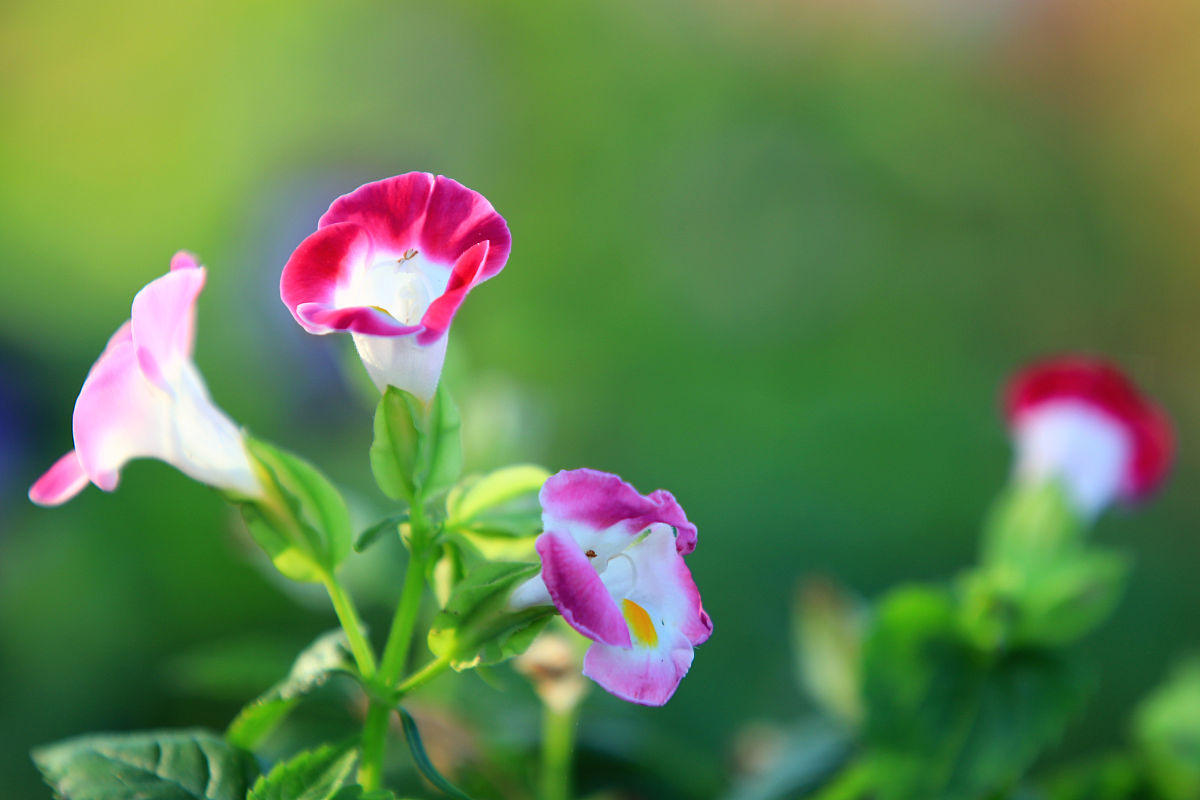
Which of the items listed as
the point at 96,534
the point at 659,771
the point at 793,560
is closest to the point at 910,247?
the point at 793,560

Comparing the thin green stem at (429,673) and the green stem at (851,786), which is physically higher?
the green stem at (851,786)

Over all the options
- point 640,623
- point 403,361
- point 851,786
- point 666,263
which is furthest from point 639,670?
point 666,263

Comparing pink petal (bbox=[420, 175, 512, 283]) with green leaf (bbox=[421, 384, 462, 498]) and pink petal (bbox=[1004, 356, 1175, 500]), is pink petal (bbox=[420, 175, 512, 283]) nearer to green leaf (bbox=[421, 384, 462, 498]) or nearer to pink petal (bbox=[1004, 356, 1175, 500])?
green leaf (bbox=[421, 384, 462, 498])

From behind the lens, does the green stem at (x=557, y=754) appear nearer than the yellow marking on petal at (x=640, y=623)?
No

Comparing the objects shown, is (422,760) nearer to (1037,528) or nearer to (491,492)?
(491,492)

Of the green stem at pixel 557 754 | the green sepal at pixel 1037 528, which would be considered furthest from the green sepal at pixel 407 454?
the green sepal at pixel 1037 528

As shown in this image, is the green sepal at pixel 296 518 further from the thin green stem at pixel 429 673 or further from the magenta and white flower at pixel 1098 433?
the magenta and white flower at pixel 1098 433

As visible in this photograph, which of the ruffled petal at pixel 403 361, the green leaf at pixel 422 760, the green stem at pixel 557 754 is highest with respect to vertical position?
the ruffled petal at pixel 403 361
